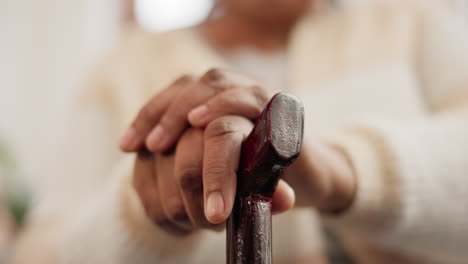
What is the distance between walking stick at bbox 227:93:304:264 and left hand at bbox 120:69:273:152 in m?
0.04

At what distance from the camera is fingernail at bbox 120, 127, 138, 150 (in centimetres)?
20

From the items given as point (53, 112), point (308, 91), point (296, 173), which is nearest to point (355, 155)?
point (296, 173)

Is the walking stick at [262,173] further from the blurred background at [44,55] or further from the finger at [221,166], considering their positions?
the blurred background at [44,55]

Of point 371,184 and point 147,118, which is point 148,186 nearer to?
point 147,118

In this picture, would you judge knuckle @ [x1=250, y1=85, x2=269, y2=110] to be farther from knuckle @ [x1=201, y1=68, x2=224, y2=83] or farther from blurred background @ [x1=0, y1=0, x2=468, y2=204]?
blurred background @ [x1=0, y1=0, x2=468, y2=204]

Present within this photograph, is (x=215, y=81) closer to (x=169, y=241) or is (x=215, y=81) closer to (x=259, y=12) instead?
(x=169, y=241)

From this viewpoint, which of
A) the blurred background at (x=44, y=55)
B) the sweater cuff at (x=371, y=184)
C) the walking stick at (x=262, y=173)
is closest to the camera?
the walking stick at (x=262, y=173)

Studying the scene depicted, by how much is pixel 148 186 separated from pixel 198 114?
46 mm

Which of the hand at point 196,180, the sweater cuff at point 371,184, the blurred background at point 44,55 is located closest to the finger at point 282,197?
the hand at point 196,180

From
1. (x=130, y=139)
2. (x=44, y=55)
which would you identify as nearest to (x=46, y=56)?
(x=44, y=55)

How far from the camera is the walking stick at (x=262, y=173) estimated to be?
5.1 inches

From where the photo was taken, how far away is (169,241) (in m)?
0.24

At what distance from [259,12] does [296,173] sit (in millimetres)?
305

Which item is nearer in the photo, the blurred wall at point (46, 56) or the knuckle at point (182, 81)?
the knuckle at point (182, 81)
